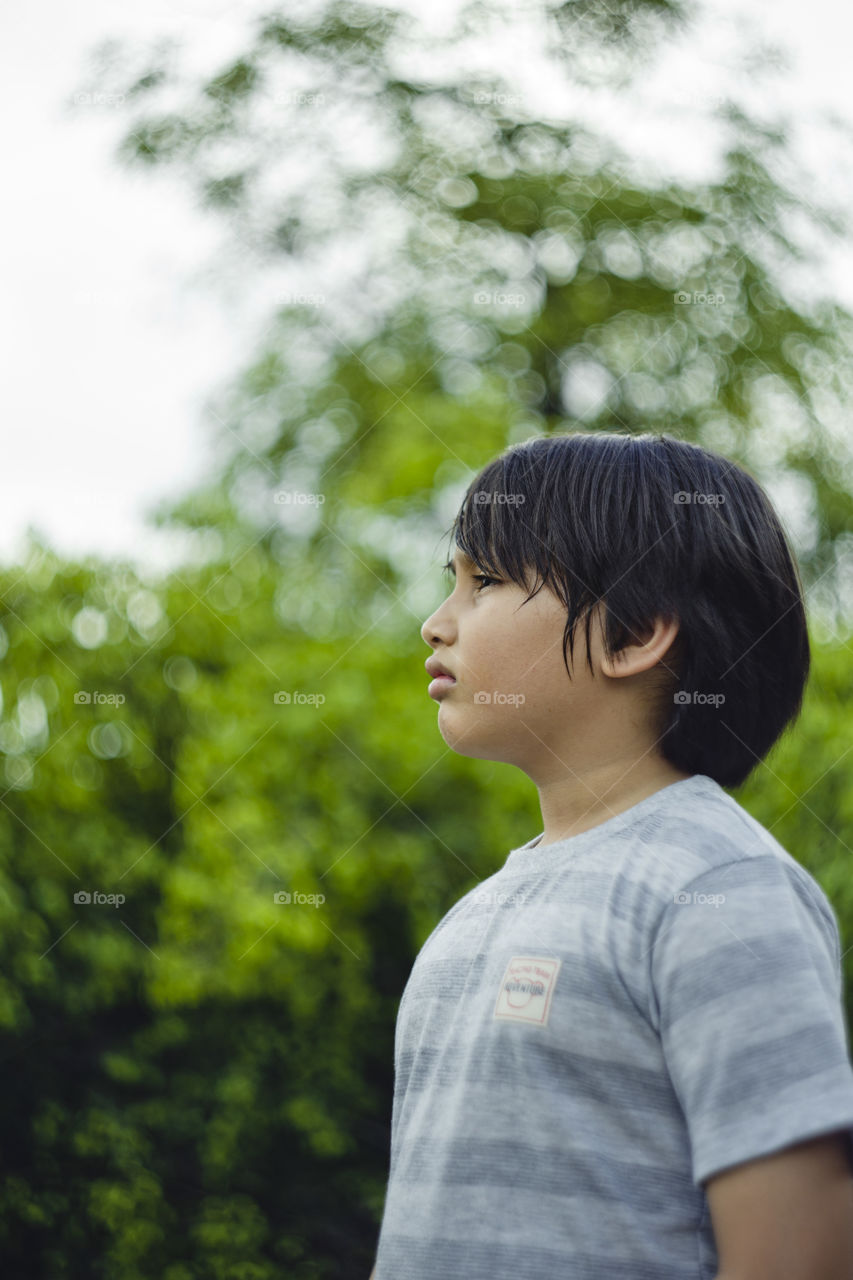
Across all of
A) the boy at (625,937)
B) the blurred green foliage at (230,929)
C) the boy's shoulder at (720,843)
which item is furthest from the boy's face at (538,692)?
the blurred green foliage at (230,929)

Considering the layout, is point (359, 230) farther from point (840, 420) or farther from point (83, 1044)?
point (83, 1044)

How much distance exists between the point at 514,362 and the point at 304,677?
415 cm

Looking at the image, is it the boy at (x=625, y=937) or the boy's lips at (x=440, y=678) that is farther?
the boy's lips at (x=440, y=678)

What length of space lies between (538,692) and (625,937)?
0.99ft

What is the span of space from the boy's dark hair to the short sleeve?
0.29 metres

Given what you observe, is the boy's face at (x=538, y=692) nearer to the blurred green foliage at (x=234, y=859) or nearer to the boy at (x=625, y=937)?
the boy at (x=625, y=937)

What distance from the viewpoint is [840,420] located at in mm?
6215

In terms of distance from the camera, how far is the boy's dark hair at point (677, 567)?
1171mm

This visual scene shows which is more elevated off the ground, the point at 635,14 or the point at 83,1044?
the point at 635,14

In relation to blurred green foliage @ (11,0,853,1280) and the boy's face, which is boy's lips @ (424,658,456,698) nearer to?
the boy's face

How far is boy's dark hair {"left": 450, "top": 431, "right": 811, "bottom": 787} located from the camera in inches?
46.1

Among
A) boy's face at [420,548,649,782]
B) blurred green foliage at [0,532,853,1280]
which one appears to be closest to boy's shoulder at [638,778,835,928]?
boy's face at [420,548,649,782]

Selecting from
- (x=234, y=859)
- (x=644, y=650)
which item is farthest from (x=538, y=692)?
(x=234, y=859)

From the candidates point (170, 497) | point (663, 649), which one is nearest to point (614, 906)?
point (663, 649)
